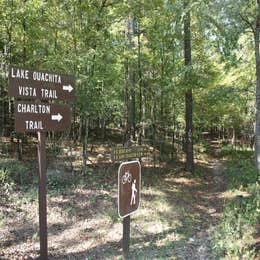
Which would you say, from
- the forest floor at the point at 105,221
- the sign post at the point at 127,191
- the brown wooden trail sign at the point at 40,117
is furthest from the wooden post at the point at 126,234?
the brown wooden trail sign at the point at 40,117

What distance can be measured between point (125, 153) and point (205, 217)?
12.3 feet

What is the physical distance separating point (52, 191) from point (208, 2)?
672cm

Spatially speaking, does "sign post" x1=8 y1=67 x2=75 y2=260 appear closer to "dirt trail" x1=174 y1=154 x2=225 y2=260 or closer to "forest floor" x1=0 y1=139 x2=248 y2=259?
"forest floor" x1=0 y1=139 x2=248 y2=259

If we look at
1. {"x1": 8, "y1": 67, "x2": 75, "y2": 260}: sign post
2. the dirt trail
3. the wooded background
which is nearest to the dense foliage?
the wooded background

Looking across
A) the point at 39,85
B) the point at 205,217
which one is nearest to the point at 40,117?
the point at 39,85

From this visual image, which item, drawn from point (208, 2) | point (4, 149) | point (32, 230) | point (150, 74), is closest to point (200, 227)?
point (32, 230)

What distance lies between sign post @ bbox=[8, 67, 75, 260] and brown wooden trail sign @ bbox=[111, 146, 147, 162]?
40.1 inches

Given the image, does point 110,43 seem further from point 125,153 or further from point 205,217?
point 205,217

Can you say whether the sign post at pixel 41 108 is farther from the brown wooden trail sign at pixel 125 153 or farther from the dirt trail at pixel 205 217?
the dirt trail at pixel 205 217

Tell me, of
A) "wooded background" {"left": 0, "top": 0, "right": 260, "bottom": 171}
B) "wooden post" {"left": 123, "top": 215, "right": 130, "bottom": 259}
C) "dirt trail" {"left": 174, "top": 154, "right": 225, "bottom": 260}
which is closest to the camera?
"wooden post" {"left": 123, "top": 215, "right": 130, "bottom": 259}

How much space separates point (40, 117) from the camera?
13.9ft

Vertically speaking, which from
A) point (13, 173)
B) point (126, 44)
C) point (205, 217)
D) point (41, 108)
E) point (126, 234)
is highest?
point (126, 44)

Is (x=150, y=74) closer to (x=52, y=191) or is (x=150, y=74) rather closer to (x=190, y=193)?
(x=190, y=193)

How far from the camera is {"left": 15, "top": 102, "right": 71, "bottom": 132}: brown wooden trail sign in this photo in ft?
13.0
